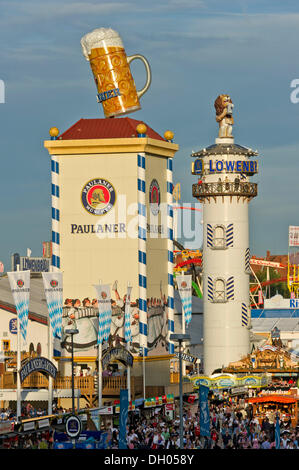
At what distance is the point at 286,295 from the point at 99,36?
11331cm

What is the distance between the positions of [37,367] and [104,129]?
18565 millimetres

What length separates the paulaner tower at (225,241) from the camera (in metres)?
86.5

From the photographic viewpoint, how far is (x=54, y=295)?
5916 centimetres

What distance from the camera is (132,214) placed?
68062mm

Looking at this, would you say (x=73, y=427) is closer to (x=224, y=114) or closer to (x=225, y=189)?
(x=225, y=189)

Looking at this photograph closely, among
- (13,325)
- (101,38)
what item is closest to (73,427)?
(101,38)

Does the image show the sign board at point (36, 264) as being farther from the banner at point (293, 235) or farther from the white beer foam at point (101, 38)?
the white beer foam at point (101, 38)

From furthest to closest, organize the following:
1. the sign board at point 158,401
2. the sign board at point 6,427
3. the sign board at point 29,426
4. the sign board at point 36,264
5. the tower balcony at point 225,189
→ 1. the sign board at point 36,264
2. the tower balcony at point 225,189
3. the sign board at point 158,401
4. the sign board at point 29,426
5. the sign board at point 6,427

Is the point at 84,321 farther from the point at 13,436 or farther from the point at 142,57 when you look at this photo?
the point at 13,436

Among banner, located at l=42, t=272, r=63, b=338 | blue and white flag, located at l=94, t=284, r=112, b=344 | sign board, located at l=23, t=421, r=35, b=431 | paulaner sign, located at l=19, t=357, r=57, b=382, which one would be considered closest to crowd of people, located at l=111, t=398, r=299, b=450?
sign board, located at l=23, t=421, r=35, b=431

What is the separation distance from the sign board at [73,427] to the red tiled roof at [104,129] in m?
28.6

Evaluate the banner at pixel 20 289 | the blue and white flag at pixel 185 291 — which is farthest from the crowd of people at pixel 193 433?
the blue and white flag at pixel 185 291

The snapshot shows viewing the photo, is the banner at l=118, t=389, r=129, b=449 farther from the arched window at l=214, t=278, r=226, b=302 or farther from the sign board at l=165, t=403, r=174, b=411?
the arched window at l=214, t=278, r=226, b=302

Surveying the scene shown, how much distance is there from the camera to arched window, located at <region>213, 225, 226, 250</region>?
86.9 meters
